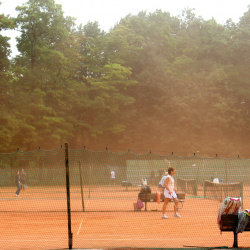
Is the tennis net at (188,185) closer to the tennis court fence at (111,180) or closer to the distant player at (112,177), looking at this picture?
the tennis court fence at (111,180)

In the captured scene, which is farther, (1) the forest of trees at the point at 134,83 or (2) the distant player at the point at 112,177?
(1) the forest of trees at the point at 134,83

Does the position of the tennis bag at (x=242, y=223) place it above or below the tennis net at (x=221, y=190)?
above

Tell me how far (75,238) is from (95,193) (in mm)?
9166

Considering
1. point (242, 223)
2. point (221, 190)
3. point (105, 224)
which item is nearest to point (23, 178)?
point (105, 224)

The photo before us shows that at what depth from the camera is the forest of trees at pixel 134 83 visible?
54625 mm

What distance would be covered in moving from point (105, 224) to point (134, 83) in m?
48.1

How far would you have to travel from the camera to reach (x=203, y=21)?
244ft

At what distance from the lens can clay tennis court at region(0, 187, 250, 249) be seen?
36.2 feet

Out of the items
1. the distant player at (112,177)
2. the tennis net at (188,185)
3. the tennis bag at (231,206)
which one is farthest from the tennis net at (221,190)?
the tennis bag at (231,206)

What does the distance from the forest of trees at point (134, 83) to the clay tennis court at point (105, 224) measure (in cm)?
3165

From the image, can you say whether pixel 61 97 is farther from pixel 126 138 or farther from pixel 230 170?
pixel 230 170

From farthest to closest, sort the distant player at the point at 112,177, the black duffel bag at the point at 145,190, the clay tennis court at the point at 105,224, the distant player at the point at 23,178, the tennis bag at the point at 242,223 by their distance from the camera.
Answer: the distant player at the point at 112,177, the distant player at the point at 23,178, the black duffel bag at the point at 145,190, the clay tennis court at the point at 105,224, the tennis bag at the point at 242,223

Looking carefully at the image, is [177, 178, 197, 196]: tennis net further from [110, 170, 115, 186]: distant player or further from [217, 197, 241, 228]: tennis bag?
[217, 197, 241, 228]: tennis bag

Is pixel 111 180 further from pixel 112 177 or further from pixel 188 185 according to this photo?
pixel 188 185
